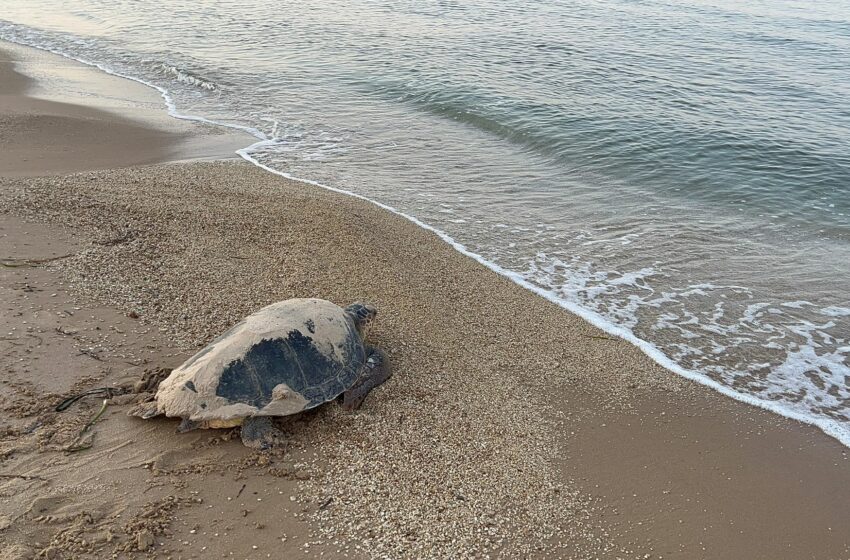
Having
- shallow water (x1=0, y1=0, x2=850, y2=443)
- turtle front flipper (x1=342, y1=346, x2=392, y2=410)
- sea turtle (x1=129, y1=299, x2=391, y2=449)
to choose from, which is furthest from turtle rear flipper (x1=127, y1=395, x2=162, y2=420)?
shallow water (x1=0, y1=0, x2=850, y2=443)

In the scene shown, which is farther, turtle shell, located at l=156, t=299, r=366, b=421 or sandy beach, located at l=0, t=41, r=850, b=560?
turtle shell, located at l=156, t=299, r=366, b=421

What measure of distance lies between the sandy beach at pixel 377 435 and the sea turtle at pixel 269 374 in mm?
176

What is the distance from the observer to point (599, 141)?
12062 millimetres

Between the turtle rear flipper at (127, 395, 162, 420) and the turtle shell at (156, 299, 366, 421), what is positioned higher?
the turtle shell at (156, 299, 366, 421)

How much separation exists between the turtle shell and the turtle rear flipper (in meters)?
0.06

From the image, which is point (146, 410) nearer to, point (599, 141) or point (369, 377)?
point (369, 377)

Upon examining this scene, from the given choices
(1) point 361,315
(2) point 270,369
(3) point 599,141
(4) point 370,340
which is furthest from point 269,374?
(3) point 599,141

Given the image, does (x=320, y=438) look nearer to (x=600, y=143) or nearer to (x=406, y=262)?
(x=406, y=262)

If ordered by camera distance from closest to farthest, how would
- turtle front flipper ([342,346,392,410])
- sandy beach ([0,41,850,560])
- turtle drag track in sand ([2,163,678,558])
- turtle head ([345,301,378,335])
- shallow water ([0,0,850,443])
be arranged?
sandy beach ([0,41,850,560]), turtle drag track in sand ([2,163,678,558]), turtle front flipper ([342,346,392,410]), turtle head ([345,301,378,335]), shallow water ([0,0,850,443])

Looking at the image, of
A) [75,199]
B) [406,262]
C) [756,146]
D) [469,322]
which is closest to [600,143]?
[756,146]

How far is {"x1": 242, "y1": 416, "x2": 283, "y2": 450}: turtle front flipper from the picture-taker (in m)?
4.04

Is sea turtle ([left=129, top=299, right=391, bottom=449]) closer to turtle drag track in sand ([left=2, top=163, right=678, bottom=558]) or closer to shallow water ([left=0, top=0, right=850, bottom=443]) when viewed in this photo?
turtle drag track in sand ([left=2, top=163, right=678, bottom=558])

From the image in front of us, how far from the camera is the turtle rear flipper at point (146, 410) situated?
404 cm

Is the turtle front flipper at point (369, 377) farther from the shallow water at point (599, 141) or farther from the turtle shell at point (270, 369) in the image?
the shallow water at point (599, 141)
